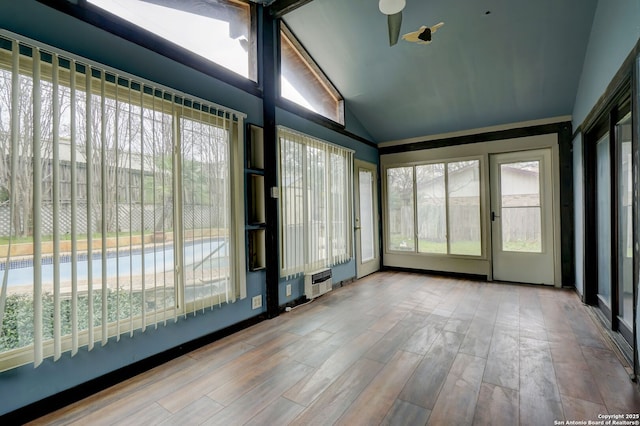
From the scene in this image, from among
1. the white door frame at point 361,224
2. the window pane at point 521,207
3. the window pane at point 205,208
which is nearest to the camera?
the window pane at point 205,208

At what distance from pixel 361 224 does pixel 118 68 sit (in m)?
3.88

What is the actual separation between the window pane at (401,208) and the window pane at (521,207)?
4.73 ft

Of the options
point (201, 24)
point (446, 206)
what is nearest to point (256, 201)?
point (201, 24)

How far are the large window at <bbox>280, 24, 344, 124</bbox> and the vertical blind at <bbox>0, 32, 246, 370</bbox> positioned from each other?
143 cm

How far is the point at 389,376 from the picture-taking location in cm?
201

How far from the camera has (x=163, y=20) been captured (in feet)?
7.74

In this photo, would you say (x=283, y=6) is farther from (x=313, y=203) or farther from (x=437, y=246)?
(x=437, y=246)

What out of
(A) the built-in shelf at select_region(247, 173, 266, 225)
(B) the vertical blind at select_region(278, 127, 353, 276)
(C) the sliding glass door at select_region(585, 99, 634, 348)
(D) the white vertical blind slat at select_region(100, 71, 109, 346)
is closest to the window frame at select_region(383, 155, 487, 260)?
(B) the vertical blind at select_region(278, 127, 353, 276)

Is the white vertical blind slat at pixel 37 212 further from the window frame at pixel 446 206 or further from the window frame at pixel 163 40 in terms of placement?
the window frame at pixel 446 206

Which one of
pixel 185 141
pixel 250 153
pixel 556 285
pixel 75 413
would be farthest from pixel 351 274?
pixel 75 413

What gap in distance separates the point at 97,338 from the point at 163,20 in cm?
247

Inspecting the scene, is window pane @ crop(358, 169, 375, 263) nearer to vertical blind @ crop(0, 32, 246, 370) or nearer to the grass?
the grass

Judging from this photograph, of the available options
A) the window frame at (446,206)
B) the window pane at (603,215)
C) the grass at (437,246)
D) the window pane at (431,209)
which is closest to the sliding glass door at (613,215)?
the window pane at (603,215)

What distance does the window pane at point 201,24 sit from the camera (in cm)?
220
